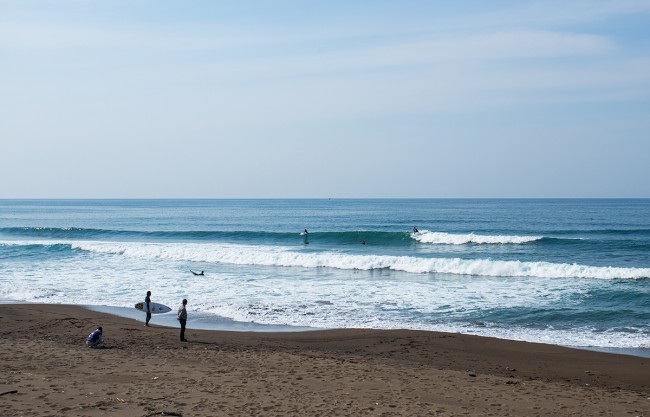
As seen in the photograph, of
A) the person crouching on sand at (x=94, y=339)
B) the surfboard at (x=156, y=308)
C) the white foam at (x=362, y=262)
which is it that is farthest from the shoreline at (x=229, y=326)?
the white foam at (x=362, y=262)

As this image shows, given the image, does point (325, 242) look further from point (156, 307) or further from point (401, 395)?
point (401, 395)

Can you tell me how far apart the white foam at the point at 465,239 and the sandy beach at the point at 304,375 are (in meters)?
28.1

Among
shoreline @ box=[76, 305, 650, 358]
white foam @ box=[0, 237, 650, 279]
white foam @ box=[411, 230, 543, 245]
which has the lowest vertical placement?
shoreline @ box=[76, 305, 650, 358]

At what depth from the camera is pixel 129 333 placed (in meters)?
15.4

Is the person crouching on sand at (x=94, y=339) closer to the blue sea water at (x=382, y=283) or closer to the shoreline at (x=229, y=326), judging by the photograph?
the shoreline at (x=229, y=326)

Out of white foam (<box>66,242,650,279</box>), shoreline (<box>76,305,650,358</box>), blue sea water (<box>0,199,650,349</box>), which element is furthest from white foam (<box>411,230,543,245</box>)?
shoreline (<box>76,305,650,358</box>)

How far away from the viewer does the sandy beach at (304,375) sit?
9.22 metres

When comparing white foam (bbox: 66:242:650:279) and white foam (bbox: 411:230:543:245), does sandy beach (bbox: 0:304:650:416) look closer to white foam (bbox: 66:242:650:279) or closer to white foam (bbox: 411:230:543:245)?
white foam (bbox: 66:242:650:279)

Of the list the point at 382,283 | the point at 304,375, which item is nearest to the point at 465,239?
the point at 382,283

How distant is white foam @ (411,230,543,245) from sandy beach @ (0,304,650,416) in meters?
28.1

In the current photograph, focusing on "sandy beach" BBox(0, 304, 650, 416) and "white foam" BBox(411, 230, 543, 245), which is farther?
"white foam" BBox(411, 230, 543, 245)

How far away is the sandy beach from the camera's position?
30.2ft

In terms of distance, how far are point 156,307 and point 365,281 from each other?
31.3 feet

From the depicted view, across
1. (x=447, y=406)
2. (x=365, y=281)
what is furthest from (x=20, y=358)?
(x=365, y=281)
